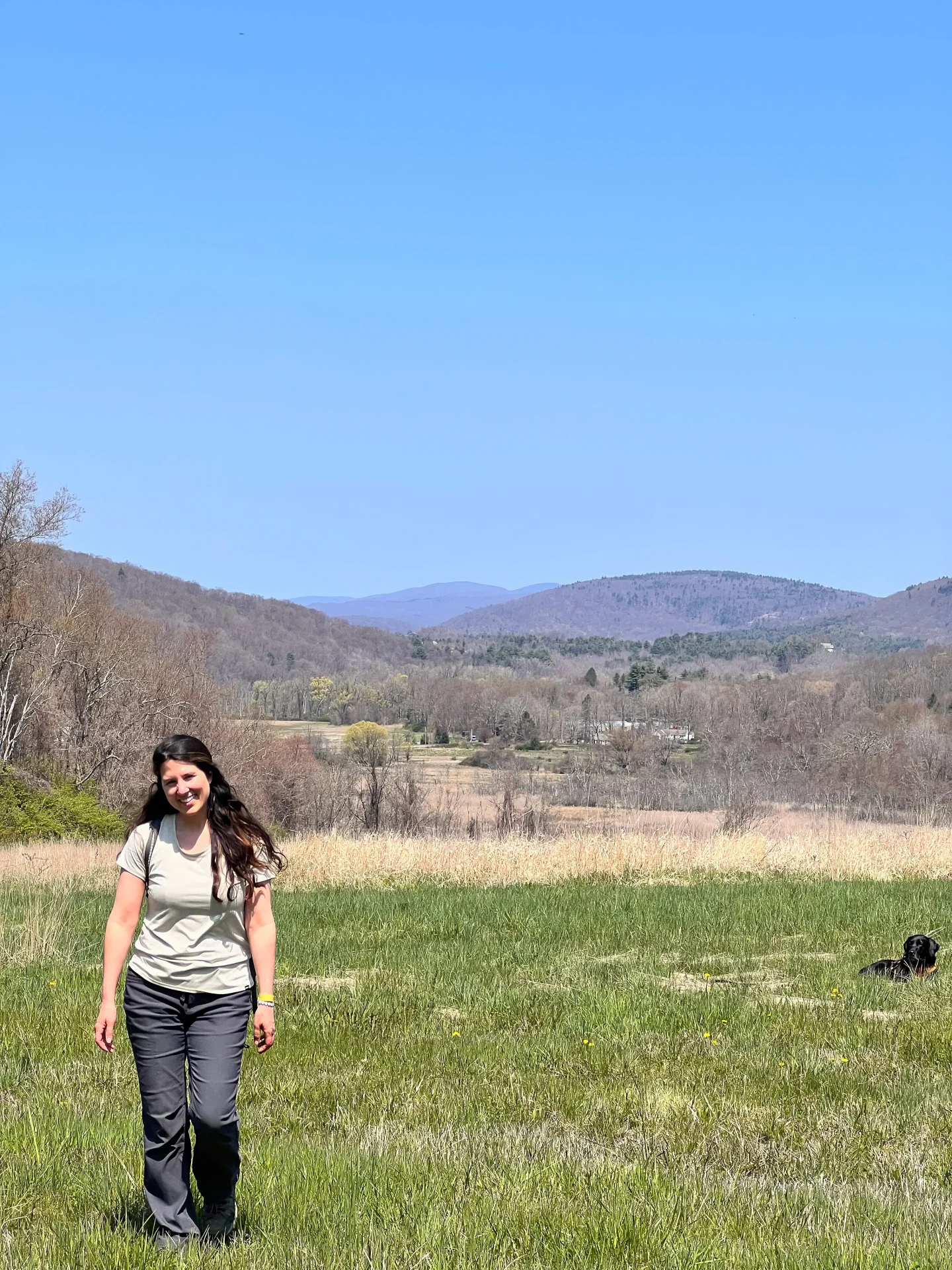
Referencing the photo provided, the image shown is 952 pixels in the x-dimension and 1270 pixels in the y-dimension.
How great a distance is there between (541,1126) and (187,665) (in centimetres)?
6437

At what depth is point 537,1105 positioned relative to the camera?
24.0 feet

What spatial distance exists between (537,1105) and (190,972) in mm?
3401

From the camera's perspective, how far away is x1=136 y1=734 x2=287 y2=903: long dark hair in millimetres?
4664

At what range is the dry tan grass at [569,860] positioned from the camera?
21859mm

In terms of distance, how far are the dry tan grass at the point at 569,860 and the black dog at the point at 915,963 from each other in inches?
388

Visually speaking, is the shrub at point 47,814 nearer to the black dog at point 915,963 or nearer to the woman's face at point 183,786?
the black dog at point 915,963

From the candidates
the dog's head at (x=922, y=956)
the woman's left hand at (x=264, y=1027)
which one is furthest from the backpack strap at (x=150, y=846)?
the dog's head at (x=922, y=956)

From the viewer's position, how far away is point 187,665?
227ft

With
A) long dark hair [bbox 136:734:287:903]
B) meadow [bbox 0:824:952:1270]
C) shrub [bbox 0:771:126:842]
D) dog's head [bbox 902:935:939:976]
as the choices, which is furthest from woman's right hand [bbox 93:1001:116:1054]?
shrub [bbox 0:771:126:842]

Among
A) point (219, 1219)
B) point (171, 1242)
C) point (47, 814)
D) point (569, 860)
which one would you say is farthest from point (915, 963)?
point (47, 814)

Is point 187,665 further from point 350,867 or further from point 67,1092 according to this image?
point 67,1092

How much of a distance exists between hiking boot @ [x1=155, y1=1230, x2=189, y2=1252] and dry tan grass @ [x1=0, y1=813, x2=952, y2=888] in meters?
16.3

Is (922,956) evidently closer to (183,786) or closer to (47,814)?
(183,786)

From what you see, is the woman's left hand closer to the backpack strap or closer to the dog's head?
the backpack strap
